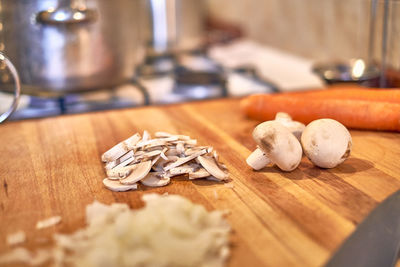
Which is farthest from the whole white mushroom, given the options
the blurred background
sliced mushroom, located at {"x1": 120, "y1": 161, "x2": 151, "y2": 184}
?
the blurred background

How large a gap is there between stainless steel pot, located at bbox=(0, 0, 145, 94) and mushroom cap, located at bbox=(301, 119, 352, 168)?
2.59ft

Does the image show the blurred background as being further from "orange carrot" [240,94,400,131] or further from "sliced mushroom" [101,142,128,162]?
"sliced mushroom" [101,142,128,162]

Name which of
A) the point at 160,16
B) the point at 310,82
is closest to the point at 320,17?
the point at 310,82

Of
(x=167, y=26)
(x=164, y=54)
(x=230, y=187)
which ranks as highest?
(x=167, y=26)

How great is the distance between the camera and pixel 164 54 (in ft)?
7.07

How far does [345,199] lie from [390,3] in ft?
2.83

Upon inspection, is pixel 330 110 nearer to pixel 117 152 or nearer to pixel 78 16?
pixel 117 152

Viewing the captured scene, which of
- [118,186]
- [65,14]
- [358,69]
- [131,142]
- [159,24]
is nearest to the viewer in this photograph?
[118,186]

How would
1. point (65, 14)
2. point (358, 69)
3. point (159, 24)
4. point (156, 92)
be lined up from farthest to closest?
point (159, 24)
point (156, 92)
point (358, 69)
point (65, 14)

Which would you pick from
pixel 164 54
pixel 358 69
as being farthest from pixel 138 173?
pixel 164 54

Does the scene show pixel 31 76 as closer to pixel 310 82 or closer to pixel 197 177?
pixel 197 177

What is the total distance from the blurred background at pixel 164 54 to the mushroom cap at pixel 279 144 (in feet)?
2.10

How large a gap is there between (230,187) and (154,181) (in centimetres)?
15

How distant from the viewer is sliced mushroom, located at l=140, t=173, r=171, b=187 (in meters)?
0.93
